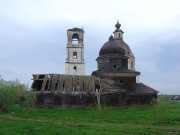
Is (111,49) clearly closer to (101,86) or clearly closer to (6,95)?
(101,86)

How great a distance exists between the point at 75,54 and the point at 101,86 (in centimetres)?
2281

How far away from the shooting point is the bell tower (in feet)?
194

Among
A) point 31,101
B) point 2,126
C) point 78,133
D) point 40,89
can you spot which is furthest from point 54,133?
point 40,89

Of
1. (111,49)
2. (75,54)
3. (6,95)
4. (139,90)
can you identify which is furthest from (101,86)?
(75,54)

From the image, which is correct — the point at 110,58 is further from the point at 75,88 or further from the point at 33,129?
the point at 33,129

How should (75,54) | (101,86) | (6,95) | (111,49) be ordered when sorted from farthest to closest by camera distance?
(75,54) → (111,49) → (101,86) → (6,95)

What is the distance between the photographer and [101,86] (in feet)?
125

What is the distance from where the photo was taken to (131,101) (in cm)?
4131

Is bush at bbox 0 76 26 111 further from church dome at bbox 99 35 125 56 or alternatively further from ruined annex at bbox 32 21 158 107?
church dome at bbox 99 35 125 56

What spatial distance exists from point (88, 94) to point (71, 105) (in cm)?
216

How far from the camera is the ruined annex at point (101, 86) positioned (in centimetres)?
3675

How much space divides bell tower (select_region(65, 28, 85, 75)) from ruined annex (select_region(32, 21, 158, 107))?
1385 centimetres

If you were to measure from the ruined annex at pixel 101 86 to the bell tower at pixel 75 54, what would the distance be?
1385 cm

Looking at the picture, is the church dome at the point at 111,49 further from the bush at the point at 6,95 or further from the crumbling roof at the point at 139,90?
the bush at the point at 6,95
